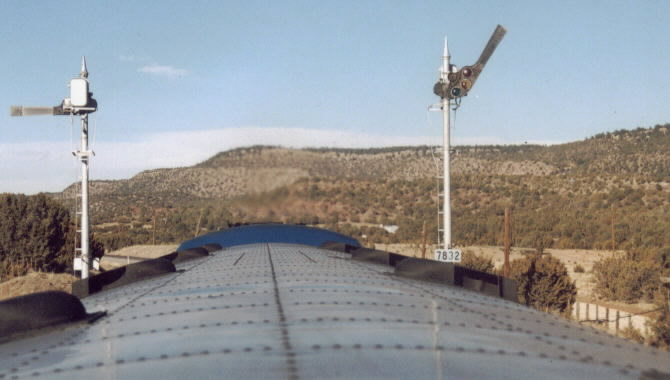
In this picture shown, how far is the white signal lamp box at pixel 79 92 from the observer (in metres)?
27.5

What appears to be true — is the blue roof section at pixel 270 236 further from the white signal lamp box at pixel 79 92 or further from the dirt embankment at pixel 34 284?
the white signal lamp box at pixel 79 92

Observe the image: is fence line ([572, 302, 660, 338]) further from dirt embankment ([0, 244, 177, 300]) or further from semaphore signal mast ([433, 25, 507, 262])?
dirt embankment ([0, 244, 177, 300])

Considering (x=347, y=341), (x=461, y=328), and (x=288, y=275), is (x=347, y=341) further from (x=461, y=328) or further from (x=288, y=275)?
(x=288, y=275)

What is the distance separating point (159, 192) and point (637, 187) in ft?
165

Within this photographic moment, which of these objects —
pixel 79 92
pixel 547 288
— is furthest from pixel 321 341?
pixel 547 288

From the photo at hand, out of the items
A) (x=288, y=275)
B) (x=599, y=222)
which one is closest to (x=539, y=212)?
(x=599, y=222)

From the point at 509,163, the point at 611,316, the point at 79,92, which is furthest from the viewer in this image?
the point at 509,163

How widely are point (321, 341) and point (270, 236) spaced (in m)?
24.1

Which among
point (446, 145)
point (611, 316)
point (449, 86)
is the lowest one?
point (611, 316)

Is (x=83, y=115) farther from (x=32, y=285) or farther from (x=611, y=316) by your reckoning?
(x=611, y=316)

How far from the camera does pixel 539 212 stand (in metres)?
82.1

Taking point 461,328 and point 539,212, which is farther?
point 539,212

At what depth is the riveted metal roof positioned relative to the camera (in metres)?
4.61

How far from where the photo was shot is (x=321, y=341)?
5.16m
